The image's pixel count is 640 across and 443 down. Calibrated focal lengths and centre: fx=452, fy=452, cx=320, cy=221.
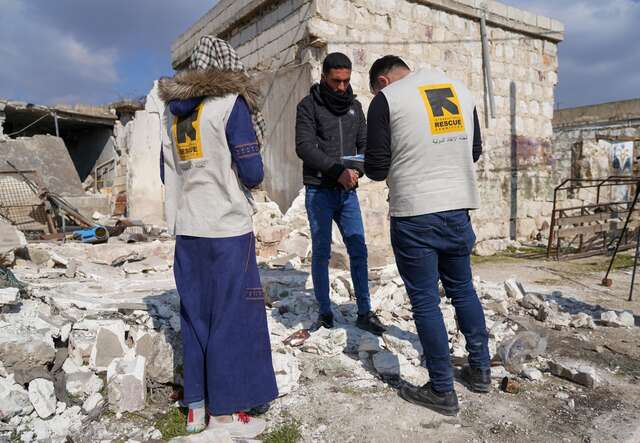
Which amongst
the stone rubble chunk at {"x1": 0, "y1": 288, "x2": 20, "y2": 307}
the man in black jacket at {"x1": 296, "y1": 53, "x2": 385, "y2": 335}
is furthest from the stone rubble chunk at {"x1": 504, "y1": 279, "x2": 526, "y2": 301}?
the stone rubble chunk at {"x1": 0, "y1": 288, "x2": 20, "y2": 307}

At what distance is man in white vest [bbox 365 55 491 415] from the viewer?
2.24 metres

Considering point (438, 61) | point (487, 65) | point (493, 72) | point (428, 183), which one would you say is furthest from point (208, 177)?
point (493, 72)

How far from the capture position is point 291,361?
2754 millimetres

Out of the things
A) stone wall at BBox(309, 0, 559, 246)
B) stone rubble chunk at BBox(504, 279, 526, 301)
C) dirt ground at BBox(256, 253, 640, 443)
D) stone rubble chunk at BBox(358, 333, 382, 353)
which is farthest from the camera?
stone wall at BBox(309, 0, 559, 246)

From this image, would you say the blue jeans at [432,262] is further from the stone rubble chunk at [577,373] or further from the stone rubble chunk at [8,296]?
→ the stone rubble chunk at [8,296]

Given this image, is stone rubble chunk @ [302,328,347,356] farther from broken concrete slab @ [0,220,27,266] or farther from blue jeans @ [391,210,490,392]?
broken concrete slab @ [0,220,27,266]

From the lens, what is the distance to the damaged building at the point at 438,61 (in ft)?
20.2

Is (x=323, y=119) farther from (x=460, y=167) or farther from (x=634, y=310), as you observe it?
(x=634, y=310)

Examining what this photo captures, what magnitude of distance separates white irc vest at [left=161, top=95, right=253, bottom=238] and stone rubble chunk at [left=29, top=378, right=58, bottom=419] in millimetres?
1091

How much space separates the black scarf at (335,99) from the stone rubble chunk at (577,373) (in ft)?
7.04

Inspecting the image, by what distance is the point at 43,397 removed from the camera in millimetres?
2328

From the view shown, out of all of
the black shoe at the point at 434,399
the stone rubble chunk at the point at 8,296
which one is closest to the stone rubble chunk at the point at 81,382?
the stone rubble chunk at the point at 8,296

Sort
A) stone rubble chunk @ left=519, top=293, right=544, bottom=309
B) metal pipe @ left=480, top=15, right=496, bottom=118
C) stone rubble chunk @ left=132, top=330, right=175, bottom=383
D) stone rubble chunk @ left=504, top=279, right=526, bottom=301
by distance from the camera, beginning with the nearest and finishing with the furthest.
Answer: stone rubble chunk @ left=132, top=330, right=175, bottom=383
stone rubble chunk @ left=519, top=293, right=544, bottom=309
stone rubble chunk @ left=504, top=279, right=526, bottom=301
metal pipe @ left=480, top=15, right=496, bottom=118

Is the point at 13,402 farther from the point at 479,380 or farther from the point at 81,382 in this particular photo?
the point at 479,380
